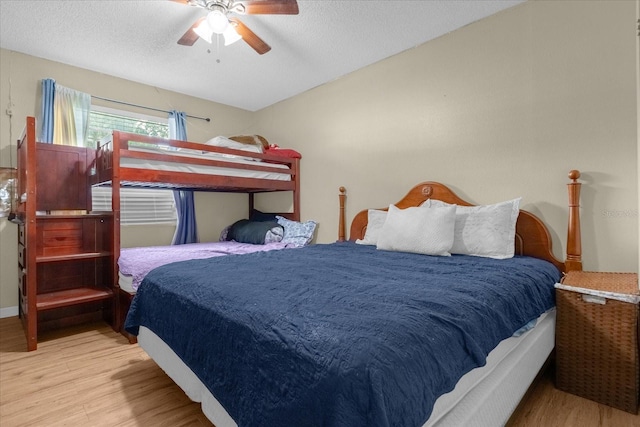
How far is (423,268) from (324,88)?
2.53 m

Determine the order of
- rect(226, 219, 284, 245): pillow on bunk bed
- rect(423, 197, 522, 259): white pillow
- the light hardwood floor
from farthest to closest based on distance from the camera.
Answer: rect(226, 219, 284, 245): pillow on bunk bed → rect(423, 197, 522, 259): white pillow → the light hardwood floor

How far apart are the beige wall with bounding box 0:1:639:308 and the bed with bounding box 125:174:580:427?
203mm

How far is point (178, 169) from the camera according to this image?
282 centimetres

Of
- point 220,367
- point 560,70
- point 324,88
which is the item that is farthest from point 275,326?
point 324,88

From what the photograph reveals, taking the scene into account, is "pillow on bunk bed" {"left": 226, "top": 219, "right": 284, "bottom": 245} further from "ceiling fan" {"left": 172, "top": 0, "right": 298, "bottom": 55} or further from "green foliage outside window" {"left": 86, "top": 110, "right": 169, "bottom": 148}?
"ceiling fan" {"left": 172, "top": 0, "right": 298, "bottom": 55}

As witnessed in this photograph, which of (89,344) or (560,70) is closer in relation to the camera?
(560,70)

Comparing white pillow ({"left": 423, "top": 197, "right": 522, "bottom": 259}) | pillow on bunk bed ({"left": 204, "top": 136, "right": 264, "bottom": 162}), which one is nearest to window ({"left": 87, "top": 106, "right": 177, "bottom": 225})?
pillow on bunk bed ({"left": 204, "top": 136, "right": 264, "bottom": 162})

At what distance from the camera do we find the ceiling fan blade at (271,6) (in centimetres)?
186

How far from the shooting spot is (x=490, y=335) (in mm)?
1104

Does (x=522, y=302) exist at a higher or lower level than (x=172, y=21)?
lower

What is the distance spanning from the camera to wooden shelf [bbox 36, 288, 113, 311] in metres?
2.29

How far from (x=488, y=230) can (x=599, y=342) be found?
2.54ft

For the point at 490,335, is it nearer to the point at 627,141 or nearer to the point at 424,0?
the point at 627,141

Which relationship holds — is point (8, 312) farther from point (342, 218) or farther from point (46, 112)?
point (342, 218)
